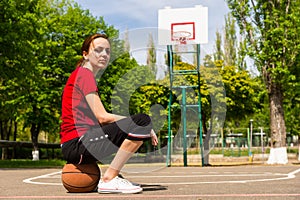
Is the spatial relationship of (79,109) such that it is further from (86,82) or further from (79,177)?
(79,177)

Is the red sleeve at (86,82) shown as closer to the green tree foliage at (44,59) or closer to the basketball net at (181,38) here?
the green tree foliage at (44,59)

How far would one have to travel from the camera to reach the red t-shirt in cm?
517

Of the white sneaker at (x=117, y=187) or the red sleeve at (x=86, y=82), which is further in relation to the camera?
the white sneaker at (x=117, y=187)

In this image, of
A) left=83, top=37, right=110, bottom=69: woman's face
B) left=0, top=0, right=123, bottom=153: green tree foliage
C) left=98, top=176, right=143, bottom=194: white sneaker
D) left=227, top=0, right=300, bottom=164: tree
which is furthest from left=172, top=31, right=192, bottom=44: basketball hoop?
left=98, top=176, right=143, bottom=194: white sneaker

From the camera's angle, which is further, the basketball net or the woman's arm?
the basketball net

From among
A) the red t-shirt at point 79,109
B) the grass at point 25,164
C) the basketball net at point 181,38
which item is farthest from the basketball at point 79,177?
the basketball net at point 181,38

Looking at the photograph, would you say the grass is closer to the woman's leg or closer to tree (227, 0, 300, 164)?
tree (227, 0, 300, 164)

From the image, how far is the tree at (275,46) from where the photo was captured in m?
20.6

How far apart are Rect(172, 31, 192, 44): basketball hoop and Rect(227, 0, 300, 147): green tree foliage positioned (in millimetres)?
2487

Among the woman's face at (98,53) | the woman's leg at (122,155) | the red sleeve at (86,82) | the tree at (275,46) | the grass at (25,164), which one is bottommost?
the grass at (25,164)

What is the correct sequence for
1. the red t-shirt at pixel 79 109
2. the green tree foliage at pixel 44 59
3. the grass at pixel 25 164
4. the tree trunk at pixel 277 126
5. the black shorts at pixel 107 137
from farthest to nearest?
1. the tree trunk at pixel 277 126
2. the green tree foliage at pixel 44 59
3. the grass at pixel 25 164
4. the red t-shirt at pixel 79 109
5. the black shorts at pixel 107 137

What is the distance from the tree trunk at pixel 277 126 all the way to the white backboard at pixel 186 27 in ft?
10.9

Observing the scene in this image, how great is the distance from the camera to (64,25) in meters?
32.9

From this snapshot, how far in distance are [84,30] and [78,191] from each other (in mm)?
28810
